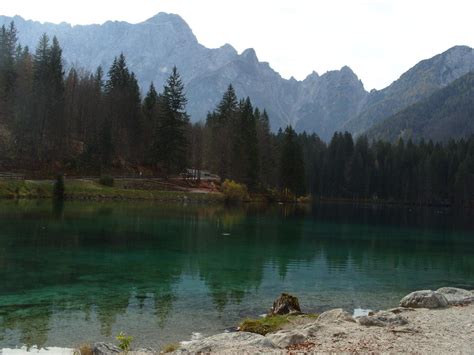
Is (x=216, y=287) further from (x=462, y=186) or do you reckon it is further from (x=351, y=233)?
(x=462, y=186)

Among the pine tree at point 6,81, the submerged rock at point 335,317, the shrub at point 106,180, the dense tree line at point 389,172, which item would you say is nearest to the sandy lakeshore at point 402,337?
the submerged rock at point 335,317

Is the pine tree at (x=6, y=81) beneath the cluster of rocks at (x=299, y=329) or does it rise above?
above

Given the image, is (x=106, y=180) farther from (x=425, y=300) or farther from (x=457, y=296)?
(x=425, y=300)

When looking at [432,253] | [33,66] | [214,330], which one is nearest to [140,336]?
[214,330]

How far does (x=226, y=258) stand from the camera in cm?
3525

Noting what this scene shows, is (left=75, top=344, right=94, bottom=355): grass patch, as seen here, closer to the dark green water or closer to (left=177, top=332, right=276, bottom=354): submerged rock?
the dark green water

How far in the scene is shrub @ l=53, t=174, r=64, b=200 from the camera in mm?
78062

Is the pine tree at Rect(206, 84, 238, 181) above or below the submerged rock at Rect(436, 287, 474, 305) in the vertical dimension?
above

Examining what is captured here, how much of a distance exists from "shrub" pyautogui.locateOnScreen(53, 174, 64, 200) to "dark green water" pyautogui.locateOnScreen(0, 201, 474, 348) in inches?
856

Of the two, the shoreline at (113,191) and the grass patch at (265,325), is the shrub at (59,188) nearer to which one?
the shoreline at (113,191)

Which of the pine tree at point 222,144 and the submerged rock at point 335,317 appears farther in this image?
the pine tree at point 222,144

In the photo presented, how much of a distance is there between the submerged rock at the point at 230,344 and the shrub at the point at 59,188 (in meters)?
70.2

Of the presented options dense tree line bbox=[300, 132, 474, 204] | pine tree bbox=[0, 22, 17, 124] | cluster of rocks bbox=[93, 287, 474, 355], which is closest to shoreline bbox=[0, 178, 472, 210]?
pine tree bbox=[0, 22, 17, 124]

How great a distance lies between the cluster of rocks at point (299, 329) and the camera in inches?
525
